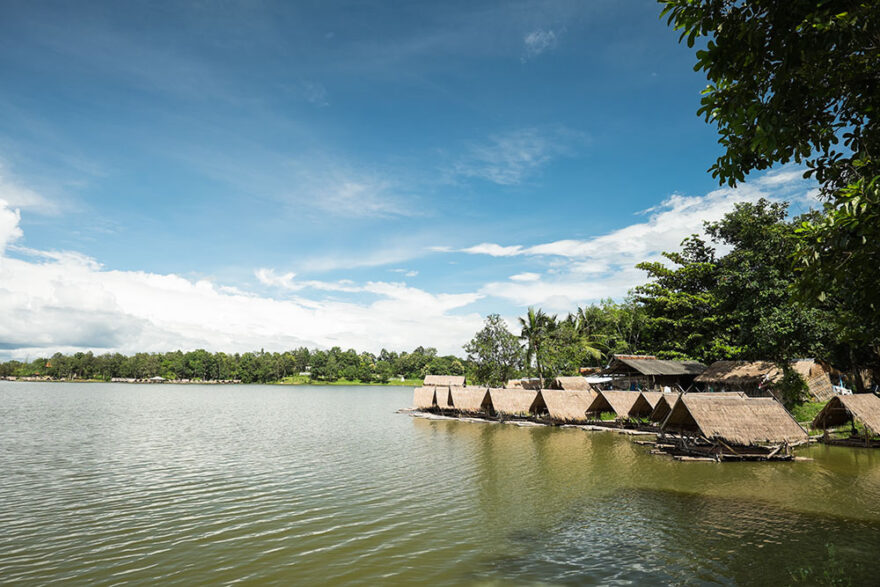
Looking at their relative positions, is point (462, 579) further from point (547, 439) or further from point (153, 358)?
point (153, 358)

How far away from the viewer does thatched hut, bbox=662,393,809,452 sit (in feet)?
59.6

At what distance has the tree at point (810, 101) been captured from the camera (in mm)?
4871

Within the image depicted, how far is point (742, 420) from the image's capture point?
18.6 meters

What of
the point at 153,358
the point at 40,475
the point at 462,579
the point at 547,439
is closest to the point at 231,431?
the point at 40,475

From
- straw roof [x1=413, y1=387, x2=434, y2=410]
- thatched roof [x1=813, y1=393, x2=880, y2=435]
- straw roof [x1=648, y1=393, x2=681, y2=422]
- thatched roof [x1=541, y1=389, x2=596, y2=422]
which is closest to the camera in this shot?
thatched roof [x1=813, y1=393, x2=880, y2=435]

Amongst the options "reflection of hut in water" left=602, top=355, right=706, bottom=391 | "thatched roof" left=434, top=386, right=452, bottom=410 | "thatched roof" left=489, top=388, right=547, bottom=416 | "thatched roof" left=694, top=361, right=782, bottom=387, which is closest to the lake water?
"thatched roof" left=694, top=361, right=782, bottom=387

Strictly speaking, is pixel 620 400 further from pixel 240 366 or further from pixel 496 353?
pixel 240 366

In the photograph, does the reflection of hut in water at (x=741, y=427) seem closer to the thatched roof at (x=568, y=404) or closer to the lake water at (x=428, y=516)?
the lake water at (x=428, y=516)

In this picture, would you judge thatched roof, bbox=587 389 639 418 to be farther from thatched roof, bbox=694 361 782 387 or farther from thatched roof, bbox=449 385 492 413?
thatched roof, bbox=449 385 492 413

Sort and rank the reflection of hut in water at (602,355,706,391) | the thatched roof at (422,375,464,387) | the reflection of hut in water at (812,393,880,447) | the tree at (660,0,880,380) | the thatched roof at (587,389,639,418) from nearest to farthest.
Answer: the tree at (660,0,880,380)
the reflection of hut in water at (812,393,880,447)
the thatched roof at (587,389,639,418)
the reflection of hut in water at (602,355,706,391)
the thatched roof at (422,375,464,387)

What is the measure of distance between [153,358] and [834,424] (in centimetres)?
14447

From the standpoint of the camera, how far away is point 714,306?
36.2 m

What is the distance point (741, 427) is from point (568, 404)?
12.7m

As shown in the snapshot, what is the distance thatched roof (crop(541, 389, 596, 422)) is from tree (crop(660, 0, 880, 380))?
25.2m
